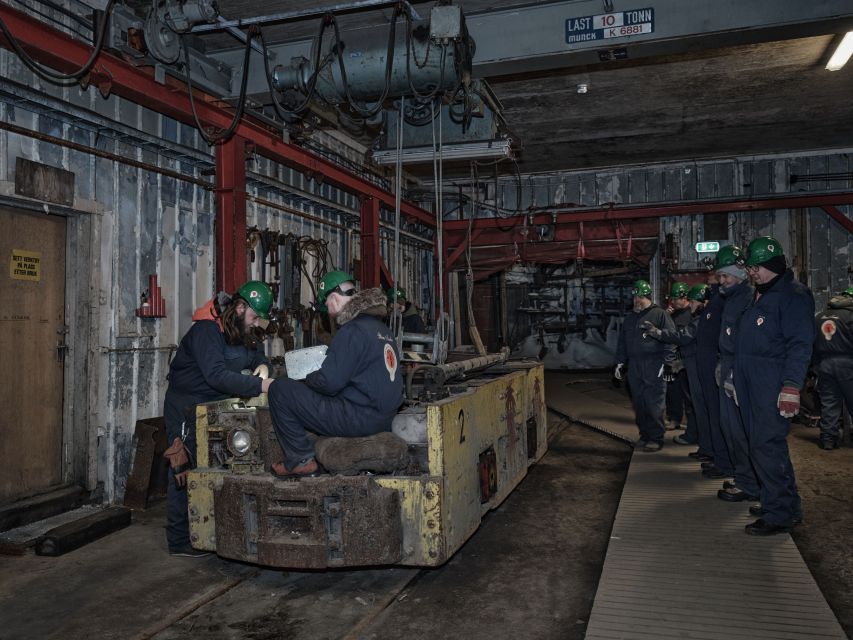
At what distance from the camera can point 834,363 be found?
24.5ft

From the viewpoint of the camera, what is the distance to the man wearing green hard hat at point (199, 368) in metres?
4.26

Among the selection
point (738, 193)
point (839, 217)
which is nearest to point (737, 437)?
point (839, 217)

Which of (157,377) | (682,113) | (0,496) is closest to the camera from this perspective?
(0,496)

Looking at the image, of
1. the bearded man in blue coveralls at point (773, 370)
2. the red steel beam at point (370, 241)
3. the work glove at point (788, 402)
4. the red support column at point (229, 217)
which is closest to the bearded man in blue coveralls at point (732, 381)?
the bearded man in blue coveralls at point (773, 370)

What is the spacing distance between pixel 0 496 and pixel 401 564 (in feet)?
10.8

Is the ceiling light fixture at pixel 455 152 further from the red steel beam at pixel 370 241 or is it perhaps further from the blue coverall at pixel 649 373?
the red steel beam at pixel 370 241

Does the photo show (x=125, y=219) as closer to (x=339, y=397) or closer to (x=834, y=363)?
(x=339, y=397)

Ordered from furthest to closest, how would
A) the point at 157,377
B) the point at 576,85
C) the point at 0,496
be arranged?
the point at 576,85, the point at 157,377, the point at 0,496

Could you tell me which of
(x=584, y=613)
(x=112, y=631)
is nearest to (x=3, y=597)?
(x=112, y=631)

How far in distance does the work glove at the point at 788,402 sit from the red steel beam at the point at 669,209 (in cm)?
829

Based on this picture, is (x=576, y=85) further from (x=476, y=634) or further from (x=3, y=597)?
(x=3, y=597)

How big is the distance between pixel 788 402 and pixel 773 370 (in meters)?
0.28

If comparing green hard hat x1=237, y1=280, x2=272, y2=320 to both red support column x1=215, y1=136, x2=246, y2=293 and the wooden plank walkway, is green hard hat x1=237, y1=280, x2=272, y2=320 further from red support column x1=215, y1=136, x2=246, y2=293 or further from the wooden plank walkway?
the wooden plank walkway

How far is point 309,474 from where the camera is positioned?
3.57 metres
